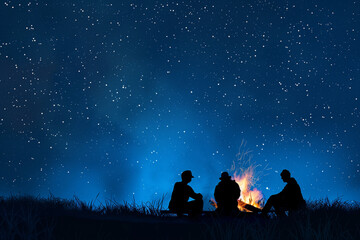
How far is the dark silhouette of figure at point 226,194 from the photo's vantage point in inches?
347

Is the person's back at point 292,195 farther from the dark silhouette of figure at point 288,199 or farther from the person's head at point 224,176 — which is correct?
the person's head at point 224,176

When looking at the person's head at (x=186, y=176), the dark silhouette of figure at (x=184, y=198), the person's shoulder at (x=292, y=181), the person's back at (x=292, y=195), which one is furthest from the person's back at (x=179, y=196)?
the person's shoulder at (x=292, y=181)

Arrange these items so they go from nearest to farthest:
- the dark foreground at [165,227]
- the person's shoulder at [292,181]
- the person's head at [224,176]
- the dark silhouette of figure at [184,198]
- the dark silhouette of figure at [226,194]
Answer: the dark foreground at [165,227] → the dark silhouette of figure at [184,198] → the person's shoulder at [292,181] → the dark silhouette of figure at [226,194] → the person's head at [224,176]

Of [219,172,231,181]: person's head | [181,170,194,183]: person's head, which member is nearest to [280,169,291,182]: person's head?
[219,172,231,181]: person's head

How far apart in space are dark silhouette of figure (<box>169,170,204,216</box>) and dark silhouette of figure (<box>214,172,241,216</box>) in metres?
0.62

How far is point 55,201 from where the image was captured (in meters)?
8.78

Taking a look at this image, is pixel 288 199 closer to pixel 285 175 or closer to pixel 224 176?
pixel 285 175

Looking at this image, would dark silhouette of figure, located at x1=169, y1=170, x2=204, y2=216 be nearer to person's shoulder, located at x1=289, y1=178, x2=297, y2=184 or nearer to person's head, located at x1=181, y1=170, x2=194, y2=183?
person's head, located at x1=181, y1=170, x2=194, y2=183

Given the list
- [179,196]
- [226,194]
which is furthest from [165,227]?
[226,194]

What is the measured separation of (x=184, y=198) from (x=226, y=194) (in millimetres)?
1137

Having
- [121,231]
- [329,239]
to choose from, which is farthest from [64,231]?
[329,239]

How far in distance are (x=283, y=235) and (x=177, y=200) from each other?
12.1 ft

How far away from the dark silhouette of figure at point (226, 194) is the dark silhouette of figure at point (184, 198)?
62cm

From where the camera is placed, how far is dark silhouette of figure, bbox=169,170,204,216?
27.3ft
